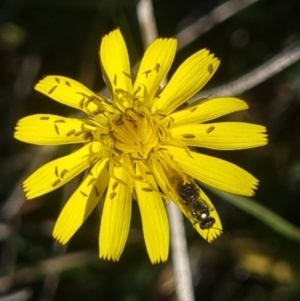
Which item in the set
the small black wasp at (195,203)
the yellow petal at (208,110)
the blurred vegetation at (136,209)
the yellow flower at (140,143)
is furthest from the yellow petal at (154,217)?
the blurred vegetation at (136,209)

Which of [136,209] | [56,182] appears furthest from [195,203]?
[136,209]

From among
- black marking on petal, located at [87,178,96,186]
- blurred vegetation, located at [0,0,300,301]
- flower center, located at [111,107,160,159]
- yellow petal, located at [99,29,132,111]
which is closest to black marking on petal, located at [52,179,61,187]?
black marking on petal, located at [87,178,96,186]

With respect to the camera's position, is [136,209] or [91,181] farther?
[136,209]

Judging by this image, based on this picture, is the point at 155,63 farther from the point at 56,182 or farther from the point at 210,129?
the point at 56,182

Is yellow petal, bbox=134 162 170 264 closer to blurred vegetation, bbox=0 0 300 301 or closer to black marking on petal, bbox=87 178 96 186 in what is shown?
black marking on petal, bbox=87 178 96 186

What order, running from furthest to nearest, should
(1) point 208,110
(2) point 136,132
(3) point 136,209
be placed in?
(3) point 136,209
(2) point 136,132
(1) point 208,110

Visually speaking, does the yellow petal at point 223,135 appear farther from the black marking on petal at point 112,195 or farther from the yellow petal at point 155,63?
the black marking on petal at point 112,195

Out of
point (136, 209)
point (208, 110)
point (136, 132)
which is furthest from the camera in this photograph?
point (136, 209)
